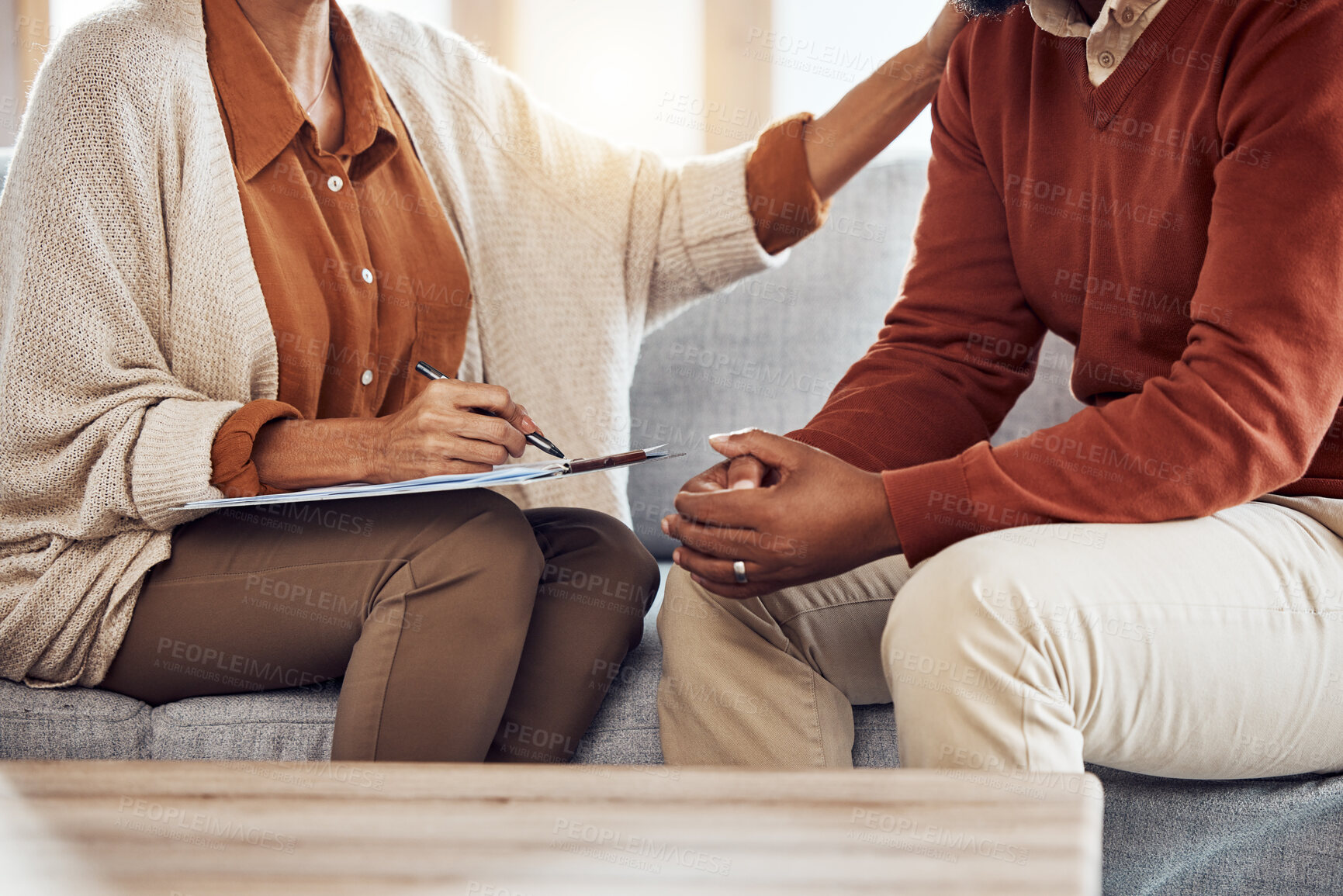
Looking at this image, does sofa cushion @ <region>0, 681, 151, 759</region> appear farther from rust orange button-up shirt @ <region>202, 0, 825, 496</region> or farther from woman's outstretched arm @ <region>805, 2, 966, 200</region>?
woman's outstretched arm @ <region>805, 2, 966, 200</region>

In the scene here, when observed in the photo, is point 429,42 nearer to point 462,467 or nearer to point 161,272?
point 161,272

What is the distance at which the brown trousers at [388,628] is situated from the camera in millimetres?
860

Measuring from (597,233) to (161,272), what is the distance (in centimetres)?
54

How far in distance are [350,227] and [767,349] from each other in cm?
64

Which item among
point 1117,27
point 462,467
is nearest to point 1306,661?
point 1117,27

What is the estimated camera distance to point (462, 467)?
90 centimetres

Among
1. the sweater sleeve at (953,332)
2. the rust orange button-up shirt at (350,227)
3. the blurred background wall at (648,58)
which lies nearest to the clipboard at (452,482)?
the rust orange button-up shirt at (350,227)

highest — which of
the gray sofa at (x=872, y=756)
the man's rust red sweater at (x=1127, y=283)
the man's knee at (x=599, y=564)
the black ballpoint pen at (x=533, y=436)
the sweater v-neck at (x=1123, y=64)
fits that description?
the sweater v-neck at (x=1123, y=64)

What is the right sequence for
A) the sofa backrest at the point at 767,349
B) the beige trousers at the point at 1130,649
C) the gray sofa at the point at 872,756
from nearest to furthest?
the beige trousers at the point at 1130,649 < the gray sofa at the point at 872,756 < the sofa backrest at the point at 767,349

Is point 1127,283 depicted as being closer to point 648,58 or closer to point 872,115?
point 872,115

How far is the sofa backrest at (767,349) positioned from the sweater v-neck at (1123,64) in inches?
22.4

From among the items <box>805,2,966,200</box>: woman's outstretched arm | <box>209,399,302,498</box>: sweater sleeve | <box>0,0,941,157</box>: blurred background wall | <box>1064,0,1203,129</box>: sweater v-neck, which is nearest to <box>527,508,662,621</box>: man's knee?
<box>209,399,302,498</box>: sweater sleeve

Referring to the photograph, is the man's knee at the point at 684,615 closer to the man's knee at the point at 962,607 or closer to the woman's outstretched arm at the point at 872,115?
the man's knee at the point at 962,607

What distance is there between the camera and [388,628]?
0.88 m
